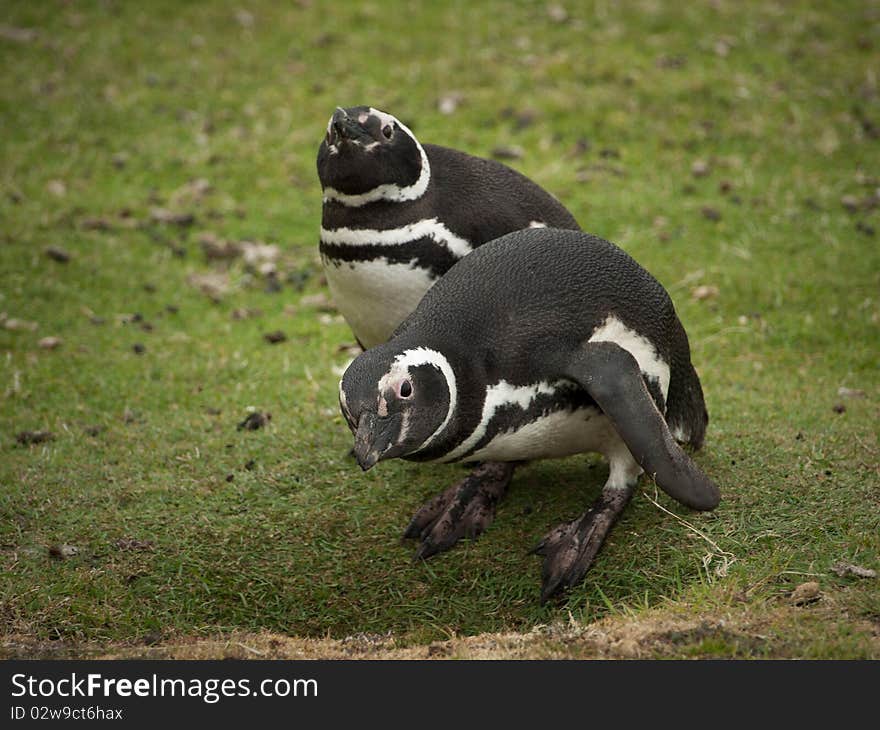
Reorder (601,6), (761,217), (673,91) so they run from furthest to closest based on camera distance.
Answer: (601,6), (673,91), (761,217)

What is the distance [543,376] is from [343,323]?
3.18 metres

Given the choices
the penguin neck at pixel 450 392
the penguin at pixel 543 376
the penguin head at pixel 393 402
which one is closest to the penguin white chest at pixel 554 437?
the penguin at pixel 543 376

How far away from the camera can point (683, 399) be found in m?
4.50

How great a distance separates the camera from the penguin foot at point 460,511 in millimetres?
4434

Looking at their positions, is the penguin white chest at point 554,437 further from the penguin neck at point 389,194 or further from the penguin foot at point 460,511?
the penguin neck at point 389,194

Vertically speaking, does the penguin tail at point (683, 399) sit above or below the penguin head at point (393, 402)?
below

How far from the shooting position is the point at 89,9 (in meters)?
10.7

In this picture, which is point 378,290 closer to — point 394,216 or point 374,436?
point 394,216

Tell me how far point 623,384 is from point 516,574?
0.91 metres

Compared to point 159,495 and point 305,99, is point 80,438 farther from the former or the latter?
point 305,99

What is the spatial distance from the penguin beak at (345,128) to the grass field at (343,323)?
141 cm

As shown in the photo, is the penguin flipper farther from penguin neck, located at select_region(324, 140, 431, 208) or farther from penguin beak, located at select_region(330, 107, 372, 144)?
penguin beak, located at select_region(330, 107, 372, 144)

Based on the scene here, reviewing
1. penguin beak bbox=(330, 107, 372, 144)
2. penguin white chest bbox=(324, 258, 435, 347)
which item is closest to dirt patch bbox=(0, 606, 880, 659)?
penguin white chest bbox=(324, 258, 435, 347)
